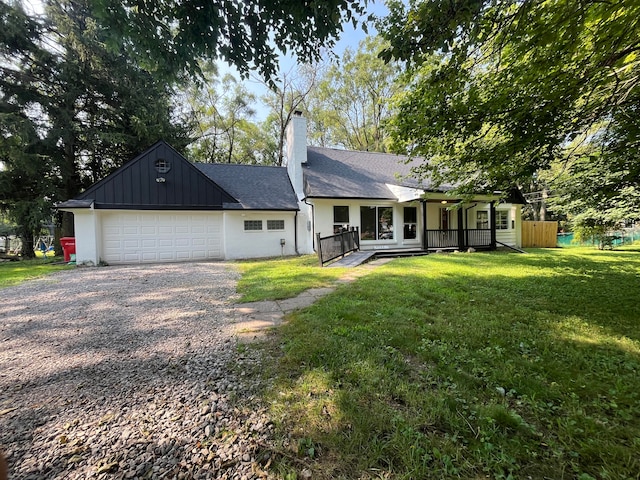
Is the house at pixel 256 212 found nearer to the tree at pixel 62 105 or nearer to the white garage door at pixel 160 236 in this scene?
the white garage door at pixel 160 236

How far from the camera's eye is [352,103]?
77.5 feet

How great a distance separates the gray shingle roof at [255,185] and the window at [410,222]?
5.46 metres

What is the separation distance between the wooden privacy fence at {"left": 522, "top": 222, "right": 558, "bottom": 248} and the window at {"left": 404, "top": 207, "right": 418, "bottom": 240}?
9206 millimetres

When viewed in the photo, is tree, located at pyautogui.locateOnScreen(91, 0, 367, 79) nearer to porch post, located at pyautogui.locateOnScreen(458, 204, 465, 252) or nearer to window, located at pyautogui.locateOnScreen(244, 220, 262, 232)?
window, located at pyautogui.locateOnScreen(244, 220, 262, 232)

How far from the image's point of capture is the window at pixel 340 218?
12.7 m

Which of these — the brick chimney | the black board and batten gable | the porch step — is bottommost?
the porch step

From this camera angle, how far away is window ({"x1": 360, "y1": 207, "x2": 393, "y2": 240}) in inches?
513

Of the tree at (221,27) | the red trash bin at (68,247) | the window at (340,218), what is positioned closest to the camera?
the tree at (221,27)

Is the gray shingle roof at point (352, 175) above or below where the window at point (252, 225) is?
above

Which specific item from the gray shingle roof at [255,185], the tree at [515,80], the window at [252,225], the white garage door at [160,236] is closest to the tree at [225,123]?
the gray shingle roof at [255,185]

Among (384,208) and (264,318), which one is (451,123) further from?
(384,208)

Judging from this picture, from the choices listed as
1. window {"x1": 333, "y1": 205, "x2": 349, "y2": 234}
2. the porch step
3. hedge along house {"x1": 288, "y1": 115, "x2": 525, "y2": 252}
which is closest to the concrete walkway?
the porch step

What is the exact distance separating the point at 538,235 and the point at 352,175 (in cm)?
1312

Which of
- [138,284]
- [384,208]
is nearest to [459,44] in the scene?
[138,284]
